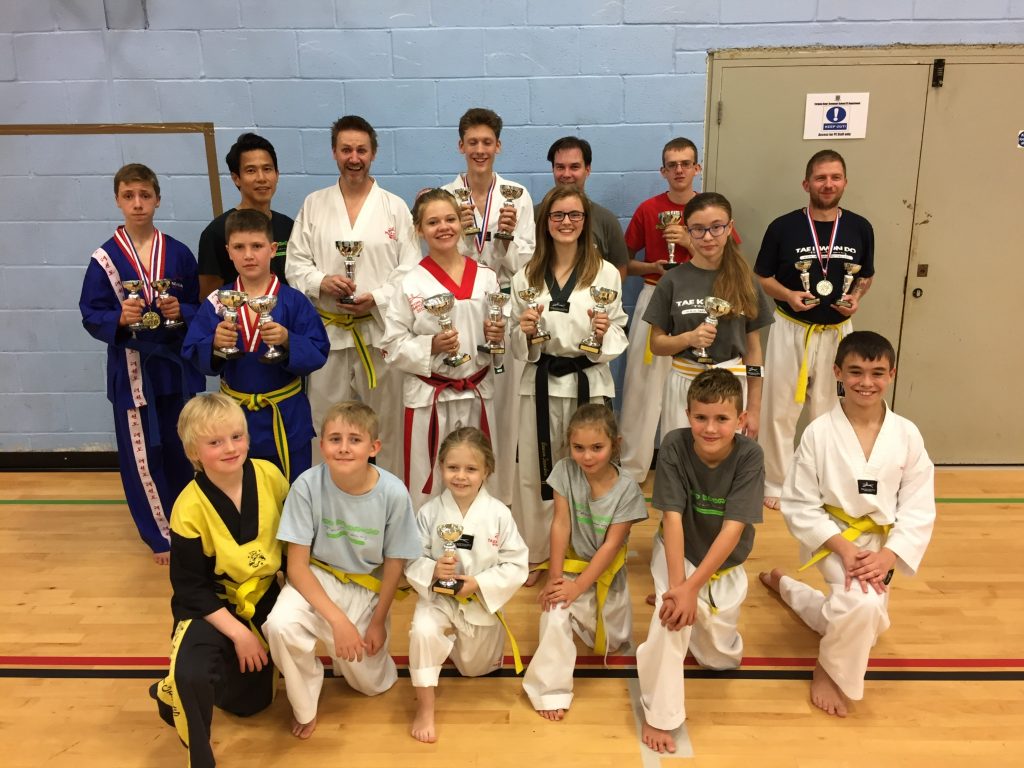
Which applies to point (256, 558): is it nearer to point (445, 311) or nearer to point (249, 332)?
point (249, 332)

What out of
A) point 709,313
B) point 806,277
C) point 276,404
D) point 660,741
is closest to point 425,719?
point 660,741

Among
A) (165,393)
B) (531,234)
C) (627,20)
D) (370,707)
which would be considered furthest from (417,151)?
(370,707)

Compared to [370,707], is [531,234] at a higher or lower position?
higher

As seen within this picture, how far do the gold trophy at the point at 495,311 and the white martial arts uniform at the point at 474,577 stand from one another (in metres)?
0.69

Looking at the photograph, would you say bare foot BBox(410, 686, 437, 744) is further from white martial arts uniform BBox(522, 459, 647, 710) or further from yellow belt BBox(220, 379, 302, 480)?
yellow belt BBox(220, 379, 302, 480)

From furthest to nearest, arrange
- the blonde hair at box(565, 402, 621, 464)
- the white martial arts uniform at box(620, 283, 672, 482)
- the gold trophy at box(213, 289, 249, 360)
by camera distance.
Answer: the white martial arts uniform at box(620, 283, 672, 482), the gold trophy at box(213, 289, 249, 360), the blonde hair at box(565, 402, 621, 464)

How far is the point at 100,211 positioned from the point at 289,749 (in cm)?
358

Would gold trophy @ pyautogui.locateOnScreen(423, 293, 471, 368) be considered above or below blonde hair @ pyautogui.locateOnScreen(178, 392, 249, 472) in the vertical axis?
above

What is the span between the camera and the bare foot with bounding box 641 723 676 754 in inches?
100

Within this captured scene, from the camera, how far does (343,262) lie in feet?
12.5

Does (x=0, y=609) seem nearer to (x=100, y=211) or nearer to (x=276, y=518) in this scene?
(x=276, y=518)

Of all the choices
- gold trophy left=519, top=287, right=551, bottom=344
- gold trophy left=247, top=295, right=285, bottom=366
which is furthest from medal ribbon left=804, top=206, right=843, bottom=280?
gold trophy left=247, top=295, right=285, bottom=366

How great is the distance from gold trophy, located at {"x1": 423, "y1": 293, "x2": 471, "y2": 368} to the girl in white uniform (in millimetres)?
617

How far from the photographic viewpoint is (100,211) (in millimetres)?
4691
